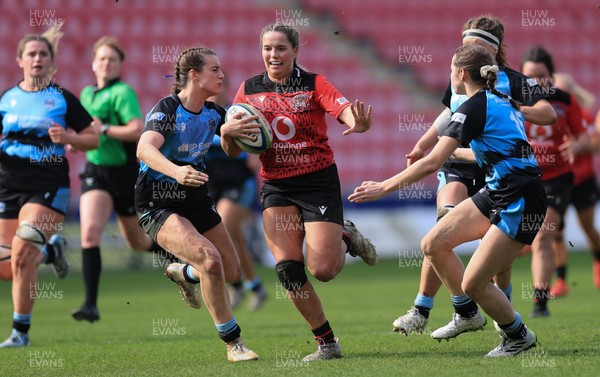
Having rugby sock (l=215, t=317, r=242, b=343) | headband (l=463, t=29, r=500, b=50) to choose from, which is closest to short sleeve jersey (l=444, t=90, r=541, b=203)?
headband (l=463, t=29, r=500, b=50)

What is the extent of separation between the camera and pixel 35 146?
8.00m

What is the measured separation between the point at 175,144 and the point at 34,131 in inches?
79.6

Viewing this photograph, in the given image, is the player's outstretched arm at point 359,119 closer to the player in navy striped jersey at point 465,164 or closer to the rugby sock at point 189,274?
the player in navy striped jersey at point 465,164

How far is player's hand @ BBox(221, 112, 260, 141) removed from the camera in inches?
244

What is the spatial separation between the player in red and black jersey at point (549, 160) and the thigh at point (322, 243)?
2.95 m

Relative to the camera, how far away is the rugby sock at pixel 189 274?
6777 mm

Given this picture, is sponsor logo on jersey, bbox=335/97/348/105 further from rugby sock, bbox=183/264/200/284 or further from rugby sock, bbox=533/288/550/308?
rugby sock, bbox=533/288/550/308

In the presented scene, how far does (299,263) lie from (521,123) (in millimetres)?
1682

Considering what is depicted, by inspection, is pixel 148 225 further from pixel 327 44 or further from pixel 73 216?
pixel 327 44

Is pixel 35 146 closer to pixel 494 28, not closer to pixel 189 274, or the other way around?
pixel 189 274

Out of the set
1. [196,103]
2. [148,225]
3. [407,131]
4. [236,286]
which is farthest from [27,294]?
[407,131]

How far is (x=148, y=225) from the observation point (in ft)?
21.4

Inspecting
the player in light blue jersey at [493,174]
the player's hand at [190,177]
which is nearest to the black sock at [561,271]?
the player in light blue jersey at [493,174]

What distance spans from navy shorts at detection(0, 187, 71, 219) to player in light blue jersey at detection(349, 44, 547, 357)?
3.27 metres
